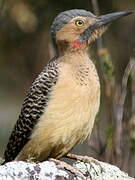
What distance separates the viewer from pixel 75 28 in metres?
7.55

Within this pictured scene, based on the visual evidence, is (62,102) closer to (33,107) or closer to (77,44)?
(33,107)

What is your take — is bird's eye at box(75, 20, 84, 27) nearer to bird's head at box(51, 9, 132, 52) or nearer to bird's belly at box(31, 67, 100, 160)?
bird's head at box(51, 9, 132, 52)

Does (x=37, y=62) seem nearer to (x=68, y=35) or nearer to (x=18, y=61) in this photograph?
(x=18, y=61)

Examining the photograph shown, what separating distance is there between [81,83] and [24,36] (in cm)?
718

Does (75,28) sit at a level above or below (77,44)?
above

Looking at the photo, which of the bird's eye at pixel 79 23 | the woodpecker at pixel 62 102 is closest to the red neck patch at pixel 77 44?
the woodpecker at pixel 62 102

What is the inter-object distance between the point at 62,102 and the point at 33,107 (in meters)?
0.34

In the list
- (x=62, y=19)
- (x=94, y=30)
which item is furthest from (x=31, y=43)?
(x=62, y=19)

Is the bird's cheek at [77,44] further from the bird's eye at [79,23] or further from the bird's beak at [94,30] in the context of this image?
the bird's eye at [79,23]

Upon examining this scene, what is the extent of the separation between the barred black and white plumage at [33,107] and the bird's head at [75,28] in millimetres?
257

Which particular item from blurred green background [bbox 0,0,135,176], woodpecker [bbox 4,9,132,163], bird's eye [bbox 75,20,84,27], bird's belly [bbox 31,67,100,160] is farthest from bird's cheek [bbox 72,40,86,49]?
blurred green background [bbox 0,0,135,176]

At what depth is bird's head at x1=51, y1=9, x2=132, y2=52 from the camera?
7484 mm

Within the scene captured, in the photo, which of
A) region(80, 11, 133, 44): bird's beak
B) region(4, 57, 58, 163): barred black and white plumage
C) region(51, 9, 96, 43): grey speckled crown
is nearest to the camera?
region(4, 57, 58, 163): barred black and white plumage

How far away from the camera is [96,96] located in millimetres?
7191
